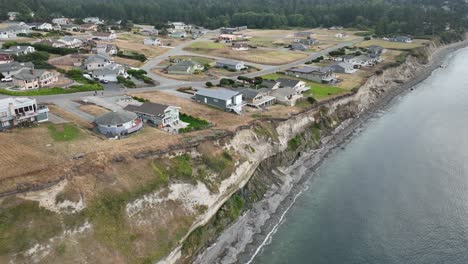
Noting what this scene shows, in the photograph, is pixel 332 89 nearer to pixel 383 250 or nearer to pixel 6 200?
pixel 383 250

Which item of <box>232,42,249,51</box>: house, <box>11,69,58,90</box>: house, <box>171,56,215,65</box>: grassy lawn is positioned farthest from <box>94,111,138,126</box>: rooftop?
<box>232,42,249,51</box>: house

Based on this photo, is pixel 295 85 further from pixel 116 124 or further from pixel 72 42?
pixel 72 42

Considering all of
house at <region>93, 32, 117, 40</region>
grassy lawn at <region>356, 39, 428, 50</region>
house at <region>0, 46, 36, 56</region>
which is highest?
house at <region>93, 32, 117, 40</region>

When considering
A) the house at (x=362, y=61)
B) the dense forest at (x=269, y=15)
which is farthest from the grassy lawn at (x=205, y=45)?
the dense forest at (x=269, y=15)

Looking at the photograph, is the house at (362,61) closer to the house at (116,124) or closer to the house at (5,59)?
the house at (116,124)

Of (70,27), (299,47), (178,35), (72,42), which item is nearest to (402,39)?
(299,47)

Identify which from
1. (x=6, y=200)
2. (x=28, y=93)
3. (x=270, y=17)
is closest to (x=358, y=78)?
(x=28, y=93)

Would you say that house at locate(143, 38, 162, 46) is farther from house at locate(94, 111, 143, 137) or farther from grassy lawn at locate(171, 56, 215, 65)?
house at locate(94, 111, 143, 137)
